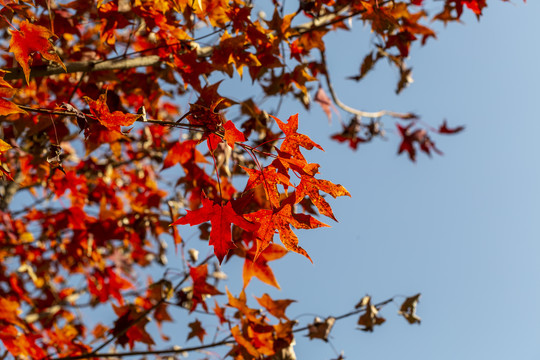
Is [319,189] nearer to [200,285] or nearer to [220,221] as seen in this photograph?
[220,221]

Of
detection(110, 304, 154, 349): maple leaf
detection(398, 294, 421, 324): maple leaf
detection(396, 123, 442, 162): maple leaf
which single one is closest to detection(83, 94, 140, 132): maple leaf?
detection(110, 304, 154, 349): maple leaf

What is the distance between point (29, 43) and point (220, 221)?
0.91m

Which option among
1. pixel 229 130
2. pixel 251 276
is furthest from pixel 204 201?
pixel 251 276

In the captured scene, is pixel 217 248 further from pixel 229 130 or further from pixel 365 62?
pixel 365 62

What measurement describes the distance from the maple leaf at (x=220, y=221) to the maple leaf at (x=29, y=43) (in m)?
0.69

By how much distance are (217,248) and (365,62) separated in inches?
82.9

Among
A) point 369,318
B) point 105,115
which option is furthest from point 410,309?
point 105,115

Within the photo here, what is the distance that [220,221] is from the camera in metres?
1.50

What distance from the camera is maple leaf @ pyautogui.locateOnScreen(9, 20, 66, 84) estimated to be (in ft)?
4.85

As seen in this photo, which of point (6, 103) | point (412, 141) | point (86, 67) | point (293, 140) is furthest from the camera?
point (412, 141)

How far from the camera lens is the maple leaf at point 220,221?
58.3 inches

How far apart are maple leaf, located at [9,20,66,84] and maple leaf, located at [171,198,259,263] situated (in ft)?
2.25

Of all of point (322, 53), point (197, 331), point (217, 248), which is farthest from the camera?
point (322, 53)

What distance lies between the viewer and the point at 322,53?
3418 mm
